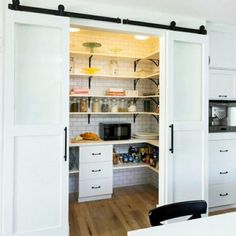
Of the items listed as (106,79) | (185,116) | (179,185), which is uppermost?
(106,79)

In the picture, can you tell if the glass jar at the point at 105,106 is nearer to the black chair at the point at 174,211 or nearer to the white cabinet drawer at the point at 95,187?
the white cabinet drawer at the point at 95,187

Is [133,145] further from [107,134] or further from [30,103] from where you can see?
[30,103]

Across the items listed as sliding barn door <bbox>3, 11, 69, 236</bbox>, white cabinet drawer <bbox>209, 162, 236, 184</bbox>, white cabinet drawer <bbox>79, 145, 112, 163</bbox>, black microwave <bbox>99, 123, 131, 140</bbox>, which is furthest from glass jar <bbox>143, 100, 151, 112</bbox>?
sliding barn door <bbox>3, 11, 69, 236</bbox>

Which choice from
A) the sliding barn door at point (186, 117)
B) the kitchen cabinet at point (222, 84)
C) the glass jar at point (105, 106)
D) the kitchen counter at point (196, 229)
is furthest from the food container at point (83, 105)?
the kitchen counter at point (196, 229)

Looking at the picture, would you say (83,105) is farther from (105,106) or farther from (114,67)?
(114,67)

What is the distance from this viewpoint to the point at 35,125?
7.06 feet

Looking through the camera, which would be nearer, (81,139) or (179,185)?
(179,185)

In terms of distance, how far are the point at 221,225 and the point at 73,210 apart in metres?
2.34

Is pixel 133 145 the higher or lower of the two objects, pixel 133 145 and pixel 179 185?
the higher

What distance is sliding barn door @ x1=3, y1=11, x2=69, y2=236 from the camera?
2.07m

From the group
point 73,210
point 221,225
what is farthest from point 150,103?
point 221,225

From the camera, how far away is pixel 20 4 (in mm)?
2051

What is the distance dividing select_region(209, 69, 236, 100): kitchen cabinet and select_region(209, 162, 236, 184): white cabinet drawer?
0.88 metres

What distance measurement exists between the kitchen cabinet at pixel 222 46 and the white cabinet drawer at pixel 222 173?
128 centimetres
